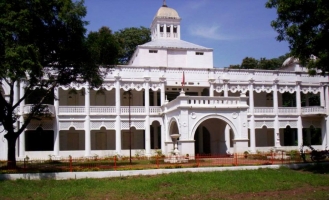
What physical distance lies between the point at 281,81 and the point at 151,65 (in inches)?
444

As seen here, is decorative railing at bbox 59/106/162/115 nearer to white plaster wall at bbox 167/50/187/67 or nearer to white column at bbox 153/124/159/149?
white column at bbox 153/124/159/149

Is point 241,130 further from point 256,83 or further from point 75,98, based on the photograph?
point 75,98

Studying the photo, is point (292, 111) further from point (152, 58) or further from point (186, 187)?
Answer: point (186, 187)

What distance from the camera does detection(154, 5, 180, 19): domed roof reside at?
38.5 m

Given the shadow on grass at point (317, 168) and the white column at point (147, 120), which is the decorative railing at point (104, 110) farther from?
the shadow on grass at point (317, 168)

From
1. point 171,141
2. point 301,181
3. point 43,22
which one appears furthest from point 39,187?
point 171,141

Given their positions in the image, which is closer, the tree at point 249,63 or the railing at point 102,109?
the railing at point 102,109

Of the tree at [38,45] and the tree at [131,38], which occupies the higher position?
the tree at [131,38]

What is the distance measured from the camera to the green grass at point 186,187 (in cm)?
1382

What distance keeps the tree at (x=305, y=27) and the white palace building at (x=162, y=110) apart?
777 cm

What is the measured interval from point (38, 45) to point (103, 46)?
345 cm

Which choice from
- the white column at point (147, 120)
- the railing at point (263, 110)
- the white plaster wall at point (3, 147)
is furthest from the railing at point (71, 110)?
the railing at point (263, 110)

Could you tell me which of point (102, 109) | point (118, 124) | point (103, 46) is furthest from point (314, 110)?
point (103, 46)

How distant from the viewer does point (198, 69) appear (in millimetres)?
31844
